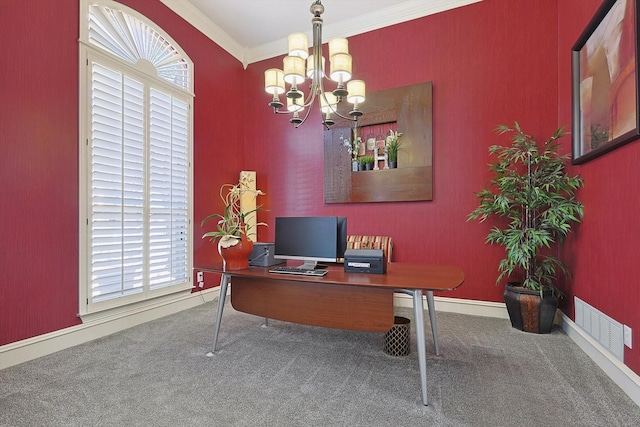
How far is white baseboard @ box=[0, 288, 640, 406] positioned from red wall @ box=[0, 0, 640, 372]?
8cm

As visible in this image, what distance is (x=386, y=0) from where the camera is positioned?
3438mm

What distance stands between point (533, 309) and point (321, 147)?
284 cm

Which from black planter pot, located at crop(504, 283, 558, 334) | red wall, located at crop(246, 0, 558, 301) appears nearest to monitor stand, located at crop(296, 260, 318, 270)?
red wall, located at crop(246, 0, 558, 301)

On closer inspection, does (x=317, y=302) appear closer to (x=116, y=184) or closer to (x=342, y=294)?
(x=342, y=294)

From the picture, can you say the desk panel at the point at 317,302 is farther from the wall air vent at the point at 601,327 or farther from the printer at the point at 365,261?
the wall air vent at the point at 601,327

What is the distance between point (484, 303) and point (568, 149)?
167 centimetres

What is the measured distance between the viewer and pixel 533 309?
262 cm

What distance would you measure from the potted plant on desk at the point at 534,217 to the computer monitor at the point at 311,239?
5.11 ft

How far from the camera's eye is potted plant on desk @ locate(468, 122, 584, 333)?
8.39ft

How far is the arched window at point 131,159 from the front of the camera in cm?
259

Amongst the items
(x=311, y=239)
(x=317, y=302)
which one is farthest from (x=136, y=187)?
(x=317, y=302)

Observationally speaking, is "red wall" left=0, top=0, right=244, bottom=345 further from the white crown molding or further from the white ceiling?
the white ceiling

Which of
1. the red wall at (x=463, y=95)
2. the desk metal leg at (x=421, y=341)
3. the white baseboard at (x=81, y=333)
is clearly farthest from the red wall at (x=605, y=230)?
the white baseboard at (x=81, y=333)

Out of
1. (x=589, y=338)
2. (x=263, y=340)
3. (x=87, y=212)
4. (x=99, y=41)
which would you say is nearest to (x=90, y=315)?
(x=87, y=212)
